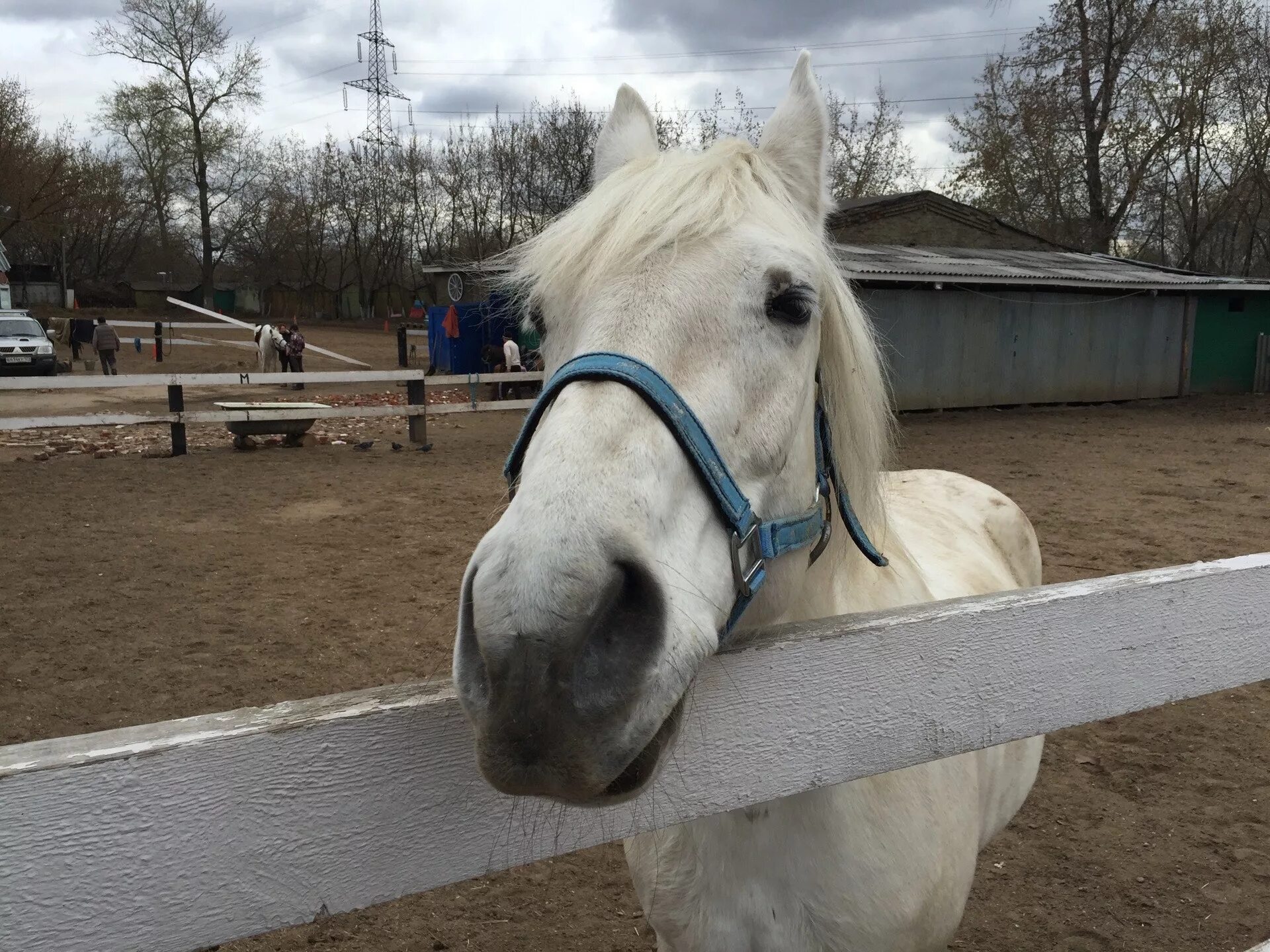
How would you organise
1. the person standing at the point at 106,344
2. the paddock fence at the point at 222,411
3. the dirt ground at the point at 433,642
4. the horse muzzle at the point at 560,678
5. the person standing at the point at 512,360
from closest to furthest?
the horse muzzle at the point at 560,678 → the dirt ground at the point at 433,642 → the paddock fence at the point at 222,411 → the person standing at the point at 512,360 → the person standing at the point at 106,344

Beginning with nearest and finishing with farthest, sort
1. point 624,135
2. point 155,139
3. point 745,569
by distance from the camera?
point 745,569, point 624,135, point 155,139

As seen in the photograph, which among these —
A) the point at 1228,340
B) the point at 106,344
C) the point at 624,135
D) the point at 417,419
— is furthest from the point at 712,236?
the point at 1228,340

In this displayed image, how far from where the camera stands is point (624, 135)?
1.97 metres

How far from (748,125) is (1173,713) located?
3106cm

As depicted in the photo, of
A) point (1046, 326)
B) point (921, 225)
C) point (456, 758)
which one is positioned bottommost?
point (456, 758)

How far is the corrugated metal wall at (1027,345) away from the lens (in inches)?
677

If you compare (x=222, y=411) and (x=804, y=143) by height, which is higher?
(x=804, y=143)

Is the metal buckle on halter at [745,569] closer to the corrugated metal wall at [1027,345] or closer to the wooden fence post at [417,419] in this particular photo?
the wooden fence post at [417,419]

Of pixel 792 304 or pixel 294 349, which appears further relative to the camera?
pixel 294 349

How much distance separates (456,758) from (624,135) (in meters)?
Result: 1.50

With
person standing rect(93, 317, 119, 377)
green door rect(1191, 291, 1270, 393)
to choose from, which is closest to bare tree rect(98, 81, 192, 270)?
person standing rect(93, 317, 119, 377)

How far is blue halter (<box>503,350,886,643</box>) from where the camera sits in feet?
3.78

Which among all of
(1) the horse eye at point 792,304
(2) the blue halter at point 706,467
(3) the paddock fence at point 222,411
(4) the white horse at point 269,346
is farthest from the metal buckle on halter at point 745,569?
(4) the white horse at point 269,346

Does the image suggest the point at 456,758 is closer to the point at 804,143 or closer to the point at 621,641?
the point at 621,641
